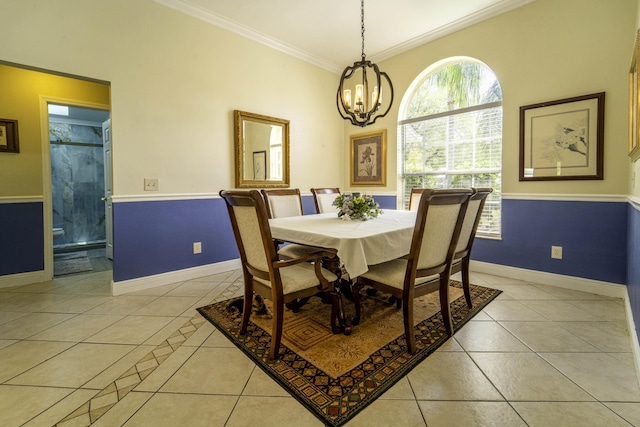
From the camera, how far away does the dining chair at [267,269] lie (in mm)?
1622

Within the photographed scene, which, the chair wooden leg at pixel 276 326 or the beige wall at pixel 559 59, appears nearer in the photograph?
the chair wooden leg at pixel 276 326

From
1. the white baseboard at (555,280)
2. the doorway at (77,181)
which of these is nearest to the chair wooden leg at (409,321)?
the white baseboard at (555,280)

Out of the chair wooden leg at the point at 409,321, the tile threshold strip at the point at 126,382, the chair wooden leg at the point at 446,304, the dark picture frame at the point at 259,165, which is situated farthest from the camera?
the dark picture frame at the point at 259,165

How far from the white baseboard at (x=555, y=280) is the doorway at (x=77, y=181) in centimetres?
563

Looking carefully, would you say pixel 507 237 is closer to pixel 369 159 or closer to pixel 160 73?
pixel 369 159

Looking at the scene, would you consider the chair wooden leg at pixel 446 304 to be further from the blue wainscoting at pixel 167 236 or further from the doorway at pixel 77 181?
the doorway at pixel 77 181

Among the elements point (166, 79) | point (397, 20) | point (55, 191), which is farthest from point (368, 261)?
point (55, 191)

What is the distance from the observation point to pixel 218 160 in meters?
3.48

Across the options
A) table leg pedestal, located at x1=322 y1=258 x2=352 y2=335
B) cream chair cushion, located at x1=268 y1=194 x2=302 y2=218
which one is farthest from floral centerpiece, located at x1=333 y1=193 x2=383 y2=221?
cream chair cushion, located at x1=268 y1=194 x2=302 y2=218

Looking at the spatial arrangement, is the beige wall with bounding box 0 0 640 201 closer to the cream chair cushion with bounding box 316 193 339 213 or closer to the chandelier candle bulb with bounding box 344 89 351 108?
the cream chair cushion with bounding box 316 193 339 213

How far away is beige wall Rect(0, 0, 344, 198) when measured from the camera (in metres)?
2.44

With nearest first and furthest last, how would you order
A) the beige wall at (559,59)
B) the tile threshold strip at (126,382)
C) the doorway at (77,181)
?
the tile threshold strip at (126,382), the beige wall at (559,59), the doorway at (77,181)

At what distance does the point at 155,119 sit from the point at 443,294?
308 centimetres

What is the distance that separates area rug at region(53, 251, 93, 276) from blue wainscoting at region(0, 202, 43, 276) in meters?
0.43
